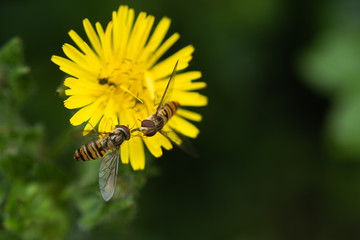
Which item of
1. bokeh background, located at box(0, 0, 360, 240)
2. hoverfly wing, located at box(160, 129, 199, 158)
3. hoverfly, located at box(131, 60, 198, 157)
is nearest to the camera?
hoverfly, located at box(131, 60, 198, 157)

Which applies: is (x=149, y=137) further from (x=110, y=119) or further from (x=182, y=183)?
(x=182, y=183)

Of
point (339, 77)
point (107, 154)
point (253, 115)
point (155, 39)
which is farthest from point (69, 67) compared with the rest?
point (339, 77)

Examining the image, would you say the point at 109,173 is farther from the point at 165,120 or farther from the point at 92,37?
the point at 92,37

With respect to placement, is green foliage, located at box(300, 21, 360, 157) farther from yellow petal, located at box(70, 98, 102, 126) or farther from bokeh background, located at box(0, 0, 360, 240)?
yellow petal, located at box(70, 98, 102, 126)

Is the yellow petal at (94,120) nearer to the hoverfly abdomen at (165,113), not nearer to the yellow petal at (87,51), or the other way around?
the yellow petal at (87,51)

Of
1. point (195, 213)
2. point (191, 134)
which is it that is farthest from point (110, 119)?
point (195, 213)

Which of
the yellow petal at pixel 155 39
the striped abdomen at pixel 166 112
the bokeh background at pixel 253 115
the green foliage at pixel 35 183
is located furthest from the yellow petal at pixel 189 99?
the bokeh background at pixel 253 115

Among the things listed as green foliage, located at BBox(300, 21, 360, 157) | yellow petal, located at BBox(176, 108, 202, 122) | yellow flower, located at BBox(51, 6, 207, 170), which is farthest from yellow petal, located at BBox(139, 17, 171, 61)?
green foliage, located at BBox(300, 21, 360, 157)
